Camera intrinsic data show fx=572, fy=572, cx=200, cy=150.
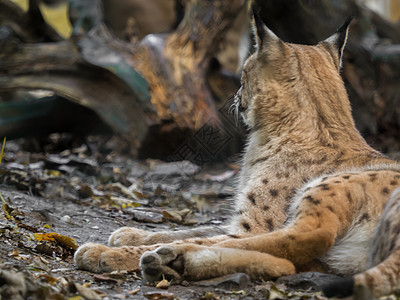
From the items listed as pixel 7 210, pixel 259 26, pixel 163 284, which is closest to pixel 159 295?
pixel 163 284

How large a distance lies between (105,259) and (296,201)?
1.29 metres

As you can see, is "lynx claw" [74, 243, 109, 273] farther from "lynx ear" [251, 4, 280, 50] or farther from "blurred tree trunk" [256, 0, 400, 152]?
"blurred tree trunk" [256, 0, 400, 152]

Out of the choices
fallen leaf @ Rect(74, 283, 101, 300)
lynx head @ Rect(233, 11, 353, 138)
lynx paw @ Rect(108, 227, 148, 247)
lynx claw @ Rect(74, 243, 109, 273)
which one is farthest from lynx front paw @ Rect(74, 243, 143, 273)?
lynx head @ Rect(233, 11, 353, 138)

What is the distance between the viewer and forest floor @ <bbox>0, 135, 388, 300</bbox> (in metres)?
3.08

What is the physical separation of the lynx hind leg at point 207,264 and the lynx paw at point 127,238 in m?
0.98

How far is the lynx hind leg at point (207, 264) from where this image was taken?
330 cm

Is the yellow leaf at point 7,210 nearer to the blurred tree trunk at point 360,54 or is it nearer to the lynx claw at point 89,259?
the lynx claw at point 89,259

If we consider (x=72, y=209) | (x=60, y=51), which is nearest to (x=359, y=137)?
(x=72, y=209)

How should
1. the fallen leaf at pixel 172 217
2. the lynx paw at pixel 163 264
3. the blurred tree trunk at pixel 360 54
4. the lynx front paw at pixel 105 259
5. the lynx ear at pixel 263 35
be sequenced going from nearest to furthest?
the lynx paw at pixel 163 264
the lynx front paw at pixel 105 259
the lynx ear at pixel 263 35
the fallen leaf at pixel 172 217
the blurred tree trunk at pixel 360 54

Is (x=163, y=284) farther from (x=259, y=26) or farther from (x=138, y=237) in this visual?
(x=259, y=26)

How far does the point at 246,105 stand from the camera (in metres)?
4.88

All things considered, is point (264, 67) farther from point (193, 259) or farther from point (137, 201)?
point (137, 201)

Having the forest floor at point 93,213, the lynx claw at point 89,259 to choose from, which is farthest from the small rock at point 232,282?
the lynx claw at point 89,259

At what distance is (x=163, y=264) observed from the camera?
11.0 ft
